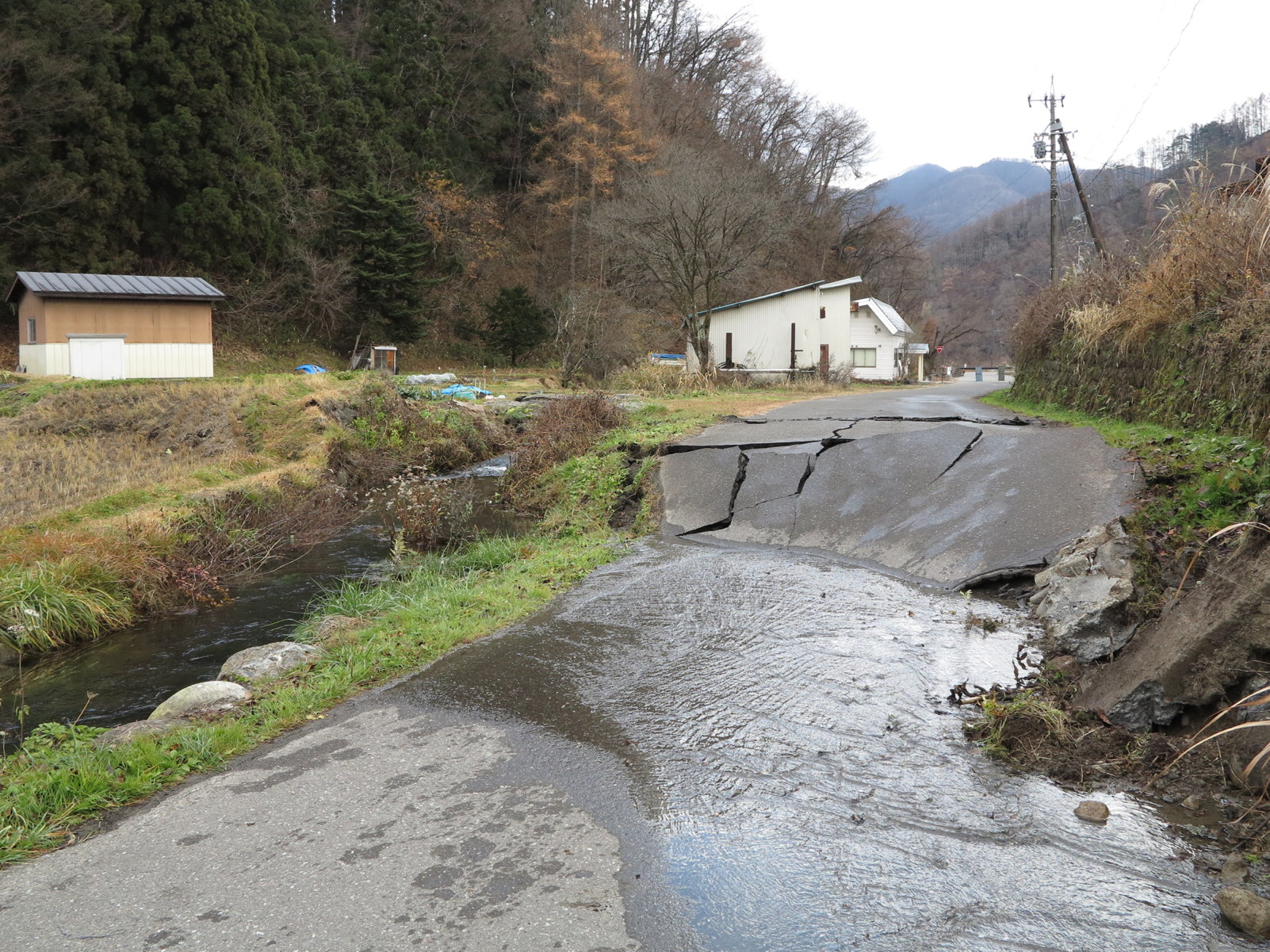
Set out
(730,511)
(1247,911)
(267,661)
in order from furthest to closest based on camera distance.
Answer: (730,511) → (267,661) → (1247,911)

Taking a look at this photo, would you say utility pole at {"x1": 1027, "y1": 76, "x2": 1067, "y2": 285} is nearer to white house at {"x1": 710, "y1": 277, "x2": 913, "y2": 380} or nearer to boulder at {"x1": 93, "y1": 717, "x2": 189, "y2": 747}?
white house at {"x1": 710, "y1": 277, "x2": 913, "y2": 380}

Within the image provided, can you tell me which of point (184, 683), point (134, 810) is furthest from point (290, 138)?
point (134, 810)

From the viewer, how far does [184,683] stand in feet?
22.2

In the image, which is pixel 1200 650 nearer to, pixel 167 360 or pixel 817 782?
pixel 817 782

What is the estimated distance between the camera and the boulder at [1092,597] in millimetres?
4969

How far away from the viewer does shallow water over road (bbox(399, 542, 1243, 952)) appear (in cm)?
279

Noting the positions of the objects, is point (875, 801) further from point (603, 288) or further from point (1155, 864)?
point (603, 288)

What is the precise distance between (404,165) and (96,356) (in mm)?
19153

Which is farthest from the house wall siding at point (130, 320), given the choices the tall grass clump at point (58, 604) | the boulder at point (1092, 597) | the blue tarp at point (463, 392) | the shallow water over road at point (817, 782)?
the boulder at point (1092, 597)

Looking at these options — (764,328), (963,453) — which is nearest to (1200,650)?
(963,453)

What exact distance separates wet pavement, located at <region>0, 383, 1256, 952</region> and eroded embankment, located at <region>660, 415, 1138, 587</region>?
2.37 m

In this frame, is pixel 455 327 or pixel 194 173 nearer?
pixel 194 173

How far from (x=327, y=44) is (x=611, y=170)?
46.2ft

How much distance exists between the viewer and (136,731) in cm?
459
